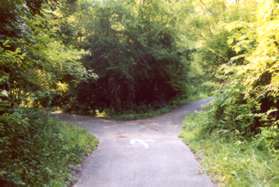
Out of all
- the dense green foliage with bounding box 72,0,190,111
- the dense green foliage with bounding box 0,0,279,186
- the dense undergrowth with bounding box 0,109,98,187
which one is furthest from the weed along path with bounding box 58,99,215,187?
the dense green foliage with bounding box 72,0,190,111

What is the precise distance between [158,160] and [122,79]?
1092 centimetres

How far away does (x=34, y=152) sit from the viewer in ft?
19.4

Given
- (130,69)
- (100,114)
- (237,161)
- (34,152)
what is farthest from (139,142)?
(100,114)

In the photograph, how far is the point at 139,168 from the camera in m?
6.70

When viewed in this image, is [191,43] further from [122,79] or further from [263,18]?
[263,18]

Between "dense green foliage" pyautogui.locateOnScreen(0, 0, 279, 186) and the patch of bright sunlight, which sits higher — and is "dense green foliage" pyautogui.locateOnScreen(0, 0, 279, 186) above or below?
above

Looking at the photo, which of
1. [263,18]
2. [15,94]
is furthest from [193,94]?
[15,94]

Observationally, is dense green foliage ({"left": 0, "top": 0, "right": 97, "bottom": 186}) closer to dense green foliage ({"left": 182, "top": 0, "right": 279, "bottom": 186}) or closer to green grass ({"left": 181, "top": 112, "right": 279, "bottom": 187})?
green grass ({"left": 181, "top": 112, "right": 279, "bottom": 187})

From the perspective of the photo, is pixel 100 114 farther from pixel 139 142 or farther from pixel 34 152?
pixel 34 152

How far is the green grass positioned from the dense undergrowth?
2.97m

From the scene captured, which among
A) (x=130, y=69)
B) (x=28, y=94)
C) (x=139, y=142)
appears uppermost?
(x=130, y=69)

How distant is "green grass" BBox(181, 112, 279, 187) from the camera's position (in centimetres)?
532

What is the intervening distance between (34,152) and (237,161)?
405 cm

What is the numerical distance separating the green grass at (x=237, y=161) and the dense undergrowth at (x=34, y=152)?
2.97 meters
